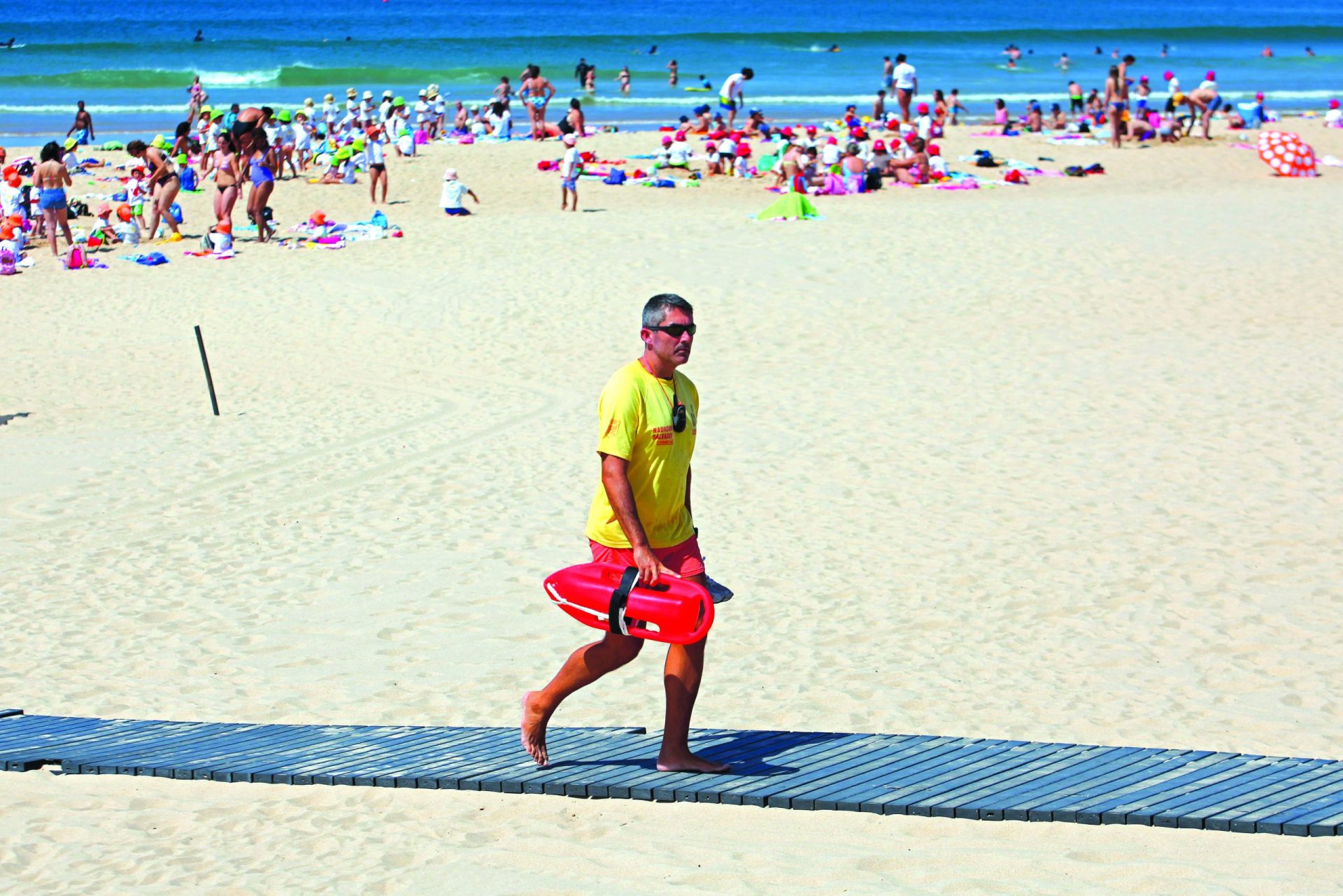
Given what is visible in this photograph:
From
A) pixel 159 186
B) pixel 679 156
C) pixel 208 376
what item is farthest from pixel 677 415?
pixel 679 156

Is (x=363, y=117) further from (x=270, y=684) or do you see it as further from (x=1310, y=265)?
(x=270, y=684)

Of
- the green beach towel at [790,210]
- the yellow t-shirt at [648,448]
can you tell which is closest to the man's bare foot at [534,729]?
the yellow t-shirt at [648,448]

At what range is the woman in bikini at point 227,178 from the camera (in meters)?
17.4

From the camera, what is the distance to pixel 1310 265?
14922 mm

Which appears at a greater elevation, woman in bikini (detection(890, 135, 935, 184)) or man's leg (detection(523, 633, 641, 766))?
woman in bikini (detection(890, 135, 935, 184))

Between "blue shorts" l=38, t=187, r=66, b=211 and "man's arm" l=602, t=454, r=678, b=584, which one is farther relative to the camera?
"blue shorts" l=38, t=187, r=66, b=211

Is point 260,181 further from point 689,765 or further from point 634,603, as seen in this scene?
point 634,603

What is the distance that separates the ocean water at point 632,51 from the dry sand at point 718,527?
18.3m

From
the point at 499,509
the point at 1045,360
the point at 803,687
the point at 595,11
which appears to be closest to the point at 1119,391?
the point at 1045,360

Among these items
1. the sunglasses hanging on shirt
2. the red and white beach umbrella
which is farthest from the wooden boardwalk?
the red and white beach umbrella

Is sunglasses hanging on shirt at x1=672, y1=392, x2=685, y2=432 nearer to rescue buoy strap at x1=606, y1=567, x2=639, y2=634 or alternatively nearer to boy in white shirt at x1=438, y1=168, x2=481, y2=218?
rescue buoy strap at x1=606, y1=567, x2=639, y2=634

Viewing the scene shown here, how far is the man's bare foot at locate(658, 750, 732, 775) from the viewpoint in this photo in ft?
15.6

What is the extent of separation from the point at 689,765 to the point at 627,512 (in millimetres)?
958

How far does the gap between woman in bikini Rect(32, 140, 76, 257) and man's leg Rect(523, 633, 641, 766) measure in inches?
565
